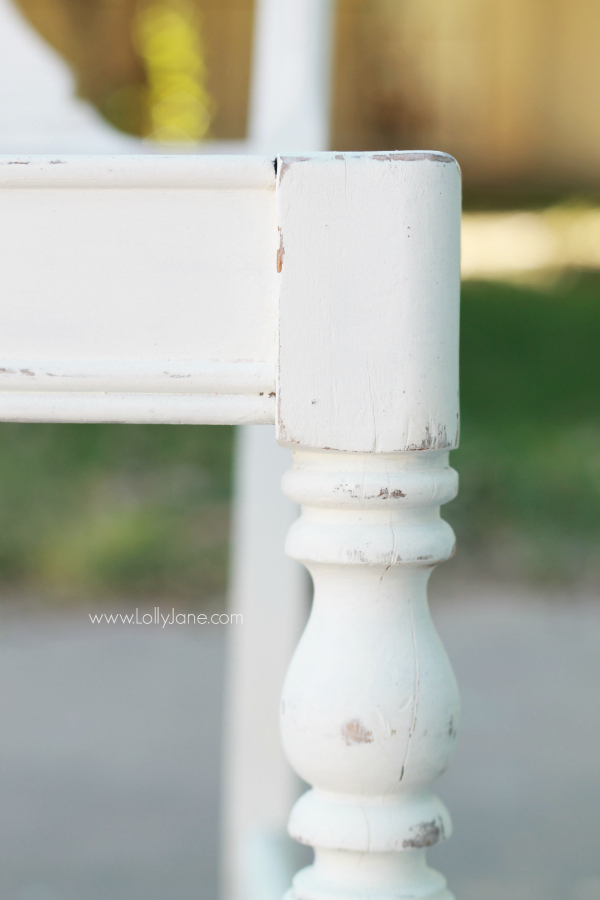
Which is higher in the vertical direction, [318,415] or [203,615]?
[203,615]

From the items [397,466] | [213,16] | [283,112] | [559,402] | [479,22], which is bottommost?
[397,466]

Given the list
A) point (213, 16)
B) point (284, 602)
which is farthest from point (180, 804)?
point (213, 16)

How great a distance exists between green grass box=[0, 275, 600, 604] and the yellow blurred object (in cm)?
114

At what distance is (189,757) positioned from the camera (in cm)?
136

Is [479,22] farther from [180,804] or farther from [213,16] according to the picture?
[180,804]

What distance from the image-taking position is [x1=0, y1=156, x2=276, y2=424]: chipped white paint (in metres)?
0.34

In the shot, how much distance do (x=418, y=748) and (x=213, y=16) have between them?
3.45 metres

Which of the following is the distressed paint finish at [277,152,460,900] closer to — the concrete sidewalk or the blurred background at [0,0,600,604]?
the blurred background at [0,0,600,604]

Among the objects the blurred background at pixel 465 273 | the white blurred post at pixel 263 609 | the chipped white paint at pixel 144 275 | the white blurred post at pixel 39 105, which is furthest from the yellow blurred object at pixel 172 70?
the chipped white paint at pixel 144 275

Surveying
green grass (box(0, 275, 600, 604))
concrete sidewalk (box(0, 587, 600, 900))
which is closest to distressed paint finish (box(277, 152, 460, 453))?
concrete sidewalk (box(0, 587, 600, 900))

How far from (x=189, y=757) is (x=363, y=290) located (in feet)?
3.80

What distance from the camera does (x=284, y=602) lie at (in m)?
0.83

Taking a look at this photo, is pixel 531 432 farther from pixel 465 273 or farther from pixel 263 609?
pixel 263 609

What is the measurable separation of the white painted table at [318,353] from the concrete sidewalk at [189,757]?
78 cm
